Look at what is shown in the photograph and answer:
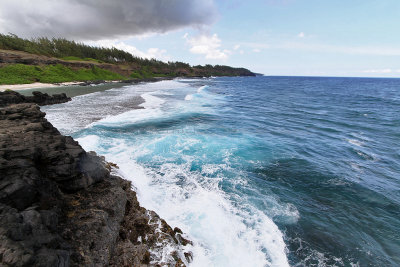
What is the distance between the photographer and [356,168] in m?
13.9

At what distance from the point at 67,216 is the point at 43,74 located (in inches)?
3035

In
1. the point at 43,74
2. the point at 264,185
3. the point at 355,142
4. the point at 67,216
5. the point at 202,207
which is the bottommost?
the point at 355,142

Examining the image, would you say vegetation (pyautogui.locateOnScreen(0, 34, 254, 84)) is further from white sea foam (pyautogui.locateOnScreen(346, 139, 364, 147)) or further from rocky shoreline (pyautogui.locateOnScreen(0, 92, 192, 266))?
white sea foam (pyautogui.locateOnScreen(346, 139, 364, 147))

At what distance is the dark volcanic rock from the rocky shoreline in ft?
65.3

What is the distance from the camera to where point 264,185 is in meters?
11.4

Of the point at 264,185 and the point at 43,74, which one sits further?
the point at 43,74

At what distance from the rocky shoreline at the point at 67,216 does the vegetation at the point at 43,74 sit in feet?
199

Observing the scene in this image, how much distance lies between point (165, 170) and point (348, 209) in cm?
999

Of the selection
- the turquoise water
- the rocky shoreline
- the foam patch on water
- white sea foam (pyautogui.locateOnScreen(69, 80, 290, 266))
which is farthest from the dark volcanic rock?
the foam patch on water

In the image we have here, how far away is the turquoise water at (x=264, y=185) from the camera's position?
7578 millimetres

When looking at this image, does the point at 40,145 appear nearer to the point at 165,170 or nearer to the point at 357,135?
the point at 165,170

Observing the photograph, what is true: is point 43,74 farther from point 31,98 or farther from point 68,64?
point 31,98

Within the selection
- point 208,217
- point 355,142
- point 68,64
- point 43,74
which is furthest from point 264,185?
point 68,64

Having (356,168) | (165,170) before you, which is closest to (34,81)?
(165,170)
